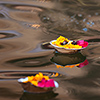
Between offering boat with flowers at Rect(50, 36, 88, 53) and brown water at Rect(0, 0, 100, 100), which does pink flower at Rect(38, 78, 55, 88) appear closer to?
brown water at Rect(0, 0, 100, 100)

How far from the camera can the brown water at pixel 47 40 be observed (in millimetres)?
3116

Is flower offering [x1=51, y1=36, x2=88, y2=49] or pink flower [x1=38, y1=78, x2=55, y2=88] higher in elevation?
pink flower [x1=38, y1=78, x2=55, y2=88]

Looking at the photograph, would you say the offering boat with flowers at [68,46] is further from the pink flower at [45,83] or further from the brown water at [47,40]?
the pink flower at [45,83]

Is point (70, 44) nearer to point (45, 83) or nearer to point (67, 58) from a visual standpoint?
point (67, 58)

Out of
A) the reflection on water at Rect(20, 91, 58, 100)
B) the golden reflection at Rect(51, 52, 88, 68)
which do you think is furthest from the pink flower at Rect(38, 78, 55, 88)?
the golden reflection at Rect(51, 52, 88, 68)

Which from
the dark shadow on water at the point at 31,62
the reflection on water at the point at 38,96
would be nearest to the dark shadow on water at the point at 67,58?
the dark shadow on water at the point at 31,62

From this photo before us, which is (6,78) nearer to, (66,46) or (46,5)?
(66,46)

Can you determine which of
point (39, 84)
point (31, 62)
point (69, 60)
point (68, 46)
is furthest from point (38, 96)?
point (68, 46)

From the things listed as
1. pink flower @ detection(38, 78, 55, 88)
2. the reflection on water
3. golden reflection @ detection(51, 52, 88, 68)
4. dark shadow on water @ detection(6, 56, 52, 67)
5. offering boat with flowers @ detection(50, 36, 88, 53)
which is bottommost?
golden reflection @ detection(51, 52, 88, 68)

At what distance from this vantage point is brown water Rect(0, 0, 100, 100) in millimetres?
3116

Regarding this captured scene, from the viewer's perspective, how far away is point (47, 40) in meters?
5.53

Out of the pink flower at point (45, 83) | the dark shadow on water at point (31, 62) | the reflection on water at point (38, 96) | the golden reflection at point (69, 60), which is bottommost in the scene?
the golden reflection at point (69, 60)

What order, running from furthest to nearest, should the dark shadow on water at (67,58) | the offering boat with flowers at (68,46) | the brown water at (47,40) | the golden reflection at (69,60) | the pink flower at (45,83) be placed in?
1. the offering boat with flowers at (68,46)
2. the dark shadow on water at (67,58)
3. the golden reflection at (69,60)
4. the brown water at (47,40)
5. the pink flower at (45,83)

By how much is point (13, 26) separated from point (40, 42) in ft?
4.66
